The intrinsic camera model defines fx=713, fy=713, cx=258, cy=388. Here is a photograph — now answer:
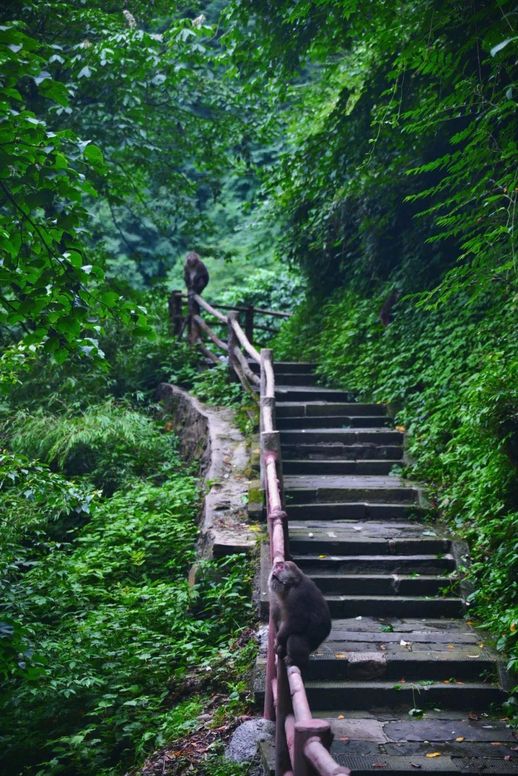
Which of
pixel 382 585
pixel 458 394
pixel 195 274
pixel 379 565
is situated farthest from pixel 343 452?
pixel 195 274

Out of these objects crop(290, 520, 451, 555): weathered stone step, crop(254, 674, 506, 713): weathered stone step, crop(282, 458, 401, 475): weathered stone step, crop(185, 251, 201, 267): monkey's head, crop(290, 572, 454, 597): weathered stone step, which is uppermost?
crop(185, 251, 201, 267): monkey's head

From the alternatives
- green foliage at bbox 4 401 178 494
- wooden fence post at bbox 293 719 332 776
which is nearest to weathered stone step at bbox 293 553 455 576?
green foliage at bbox 4 401 178 494

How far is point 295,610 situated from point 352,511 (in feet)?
10.4

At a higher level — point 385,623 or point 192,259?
point 192,259

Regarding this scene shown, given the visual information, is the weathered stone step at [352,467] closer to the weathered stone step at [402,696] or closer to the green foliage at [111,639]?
the green foliage at [111,639]

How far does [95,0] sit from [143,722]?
10.3 metres

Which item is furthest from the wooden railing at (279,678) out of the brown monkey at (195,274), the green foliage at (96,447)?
the brown monkey at (195,274)

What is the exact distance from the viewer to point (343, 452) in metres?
8.49

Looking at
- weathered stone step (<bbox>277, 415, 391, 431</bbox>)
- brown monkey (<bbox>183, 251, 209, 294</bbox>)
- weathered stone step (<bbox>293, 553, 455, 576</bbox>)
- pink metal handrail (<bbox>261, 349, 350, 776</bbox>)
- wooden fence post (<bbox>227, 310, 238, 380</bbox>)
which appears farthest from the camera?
brown monkey (<bbox>183, 251, 209, 294</bbox>)

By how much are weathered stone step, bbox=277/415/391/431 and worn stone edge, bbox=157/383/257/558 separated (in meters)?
0.73

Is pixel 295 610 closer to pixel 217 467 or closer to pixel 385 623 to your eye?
pixel 385 623

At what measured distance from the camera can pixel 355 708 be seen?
4906 mm

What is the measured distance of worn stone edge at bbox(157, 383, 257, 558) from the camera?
21.5 ft

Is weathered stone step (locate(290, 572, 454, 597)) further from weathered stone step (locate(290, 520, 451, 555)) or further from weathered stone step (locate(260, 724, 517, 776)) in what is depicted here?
weathered stone step (locate(260, 724, 517, 776))
